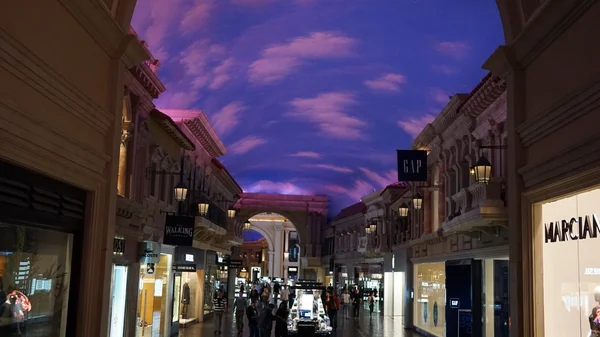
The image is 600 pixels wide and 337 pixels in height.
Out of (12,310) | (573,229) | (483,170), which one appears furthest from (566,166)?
(483,170)

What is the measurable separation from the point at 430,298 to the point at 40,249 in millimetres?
19605

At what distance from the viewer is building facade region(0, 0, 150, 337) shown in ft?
18.8

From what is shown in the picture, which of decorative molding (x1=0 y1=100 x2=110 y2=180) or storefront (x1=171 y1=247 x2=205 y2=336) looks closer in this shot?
decorative molding (x1=0 y1=100 x2=110 y2=180)

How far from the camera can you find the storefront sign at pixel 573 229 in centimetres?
681

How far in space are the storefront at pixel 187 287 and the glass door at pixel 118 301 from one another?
5.20 meters

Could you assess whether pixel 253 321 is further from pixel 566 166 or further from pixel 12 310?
pixel 566 166

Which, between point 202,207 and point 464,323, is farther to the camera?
point 202,207

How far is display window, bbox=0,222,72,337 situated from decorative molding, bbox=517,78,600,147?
522cm

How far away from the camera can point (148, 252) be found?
17109mm

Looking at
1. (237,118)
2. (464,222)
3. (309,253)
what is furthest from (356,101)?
(309,253)

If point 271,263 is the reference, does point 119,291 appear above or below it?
below

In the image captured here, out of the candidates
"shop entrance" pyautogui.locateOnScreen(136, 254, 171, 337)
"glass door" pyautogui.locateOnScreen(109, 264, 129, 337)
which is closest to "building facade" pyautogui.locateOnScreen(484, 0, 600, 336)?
"glass door" pyautogui.locateOnScreen(109, 264, 129, 337)

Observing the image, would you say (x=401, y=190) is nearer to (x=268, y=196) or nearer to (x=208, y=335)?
(x=208, y=335)

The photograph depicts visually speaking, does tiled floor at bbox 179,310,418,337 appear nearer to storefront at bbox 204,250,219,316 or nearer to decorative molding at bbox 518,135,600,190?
storefront at bbox 204,250,219,316
